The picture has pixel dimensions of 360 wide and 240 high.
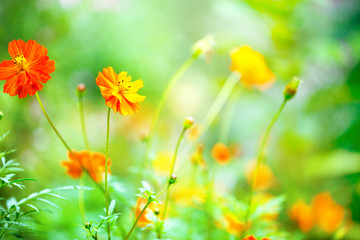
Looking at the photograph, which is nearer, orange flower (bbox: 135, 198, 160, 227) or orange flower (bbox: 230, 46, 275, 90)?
orange flower (bbox: 135, 198, 160, 227)

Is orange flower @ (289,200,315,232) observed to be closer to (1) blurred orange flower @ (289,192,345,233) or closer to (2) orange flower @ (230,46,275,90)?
(1) blurred orange flower @ (289,192,345,233)

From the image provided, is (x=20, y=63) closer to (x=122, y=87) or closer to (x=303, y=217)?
(x=122, y=87)

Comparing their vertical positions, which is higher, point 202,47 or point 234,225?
point 202,47

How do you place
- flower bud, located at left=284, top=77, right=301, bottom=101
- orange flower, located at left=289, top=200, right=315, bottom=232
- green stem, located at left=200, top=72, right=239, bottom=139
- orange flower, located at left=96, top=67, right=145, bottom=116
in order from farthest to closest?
orange flower, located at left=289, top=200, right=315, bottom=232 → green stem, located at left=200, top=72, right=239, bottom=139 → flower bud, located at left=284, top=77, right=301, bottom=101 → orange flower, located at left=96, top=67, right=145, bottom=116

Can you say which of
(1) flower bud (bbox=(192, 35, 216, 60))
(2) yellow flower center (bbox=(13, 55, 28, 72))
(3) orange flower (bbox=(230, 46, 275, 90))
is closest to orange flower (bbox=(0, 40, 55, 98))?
(2) yellow flower center (bbox=(13, 55, 28, 72))

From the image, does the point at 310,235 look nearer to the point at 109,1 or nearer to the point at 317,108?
the point at 317,108

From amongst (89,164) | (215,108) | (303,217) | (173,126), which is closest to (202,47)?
(215,108)
